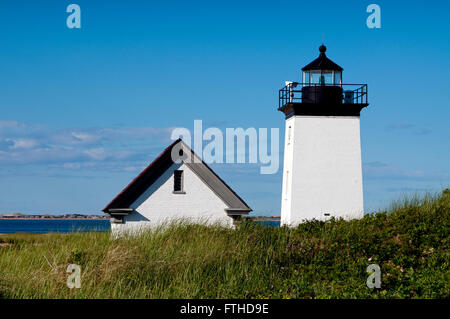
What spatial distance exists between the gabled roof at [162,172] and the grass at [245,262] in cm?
421

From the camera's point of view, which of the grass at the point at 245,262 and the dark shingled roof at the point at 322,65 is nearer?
the grass at the point at 245,262

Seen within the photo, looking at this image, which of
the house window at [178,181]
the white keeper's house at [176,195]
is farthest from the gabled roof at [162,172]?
the house window at [178,181]

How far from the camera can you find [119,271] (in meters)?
14.0

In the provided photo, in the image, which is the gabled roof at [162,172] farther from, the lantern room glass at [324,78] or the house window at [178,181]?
the lantern room glass at [324,78]

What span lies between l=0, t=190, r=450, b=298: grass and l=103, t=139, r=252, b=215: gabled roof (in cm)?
421

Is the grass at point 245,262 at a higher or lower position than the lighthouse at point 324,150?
lower

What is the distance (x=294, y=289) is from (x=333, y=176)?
1383 cm

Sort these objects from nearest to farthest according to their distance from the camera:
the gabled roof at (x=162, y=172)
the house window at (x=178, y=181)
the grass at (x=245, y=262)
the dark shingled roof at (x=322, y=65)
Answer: the grass at (x=245, y=262) → the gabled roof at (x=162, y=172) → the house window at (x=178, y=181) → the dark shingled roof at (x=322, y=65)

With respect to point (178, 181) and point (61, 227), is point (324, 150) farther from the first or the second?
point (61, 227)

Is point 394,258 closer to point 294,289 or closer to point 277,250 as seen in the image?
point 277,250

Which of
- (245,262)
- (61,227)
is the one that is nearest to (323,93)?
(245,262)

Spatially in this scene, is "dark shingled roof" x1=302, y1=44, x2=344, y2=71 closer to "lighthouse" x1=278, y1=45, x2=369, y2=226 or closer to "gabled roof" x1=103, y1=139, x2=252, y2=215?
"lighthouse" x1=278, y1=45, x2=369, y2=226

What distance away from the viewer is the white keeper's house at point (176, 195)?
24109 mm

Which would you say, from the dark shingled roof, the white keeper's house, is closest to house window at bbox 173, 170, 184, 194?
the white keeper's house
